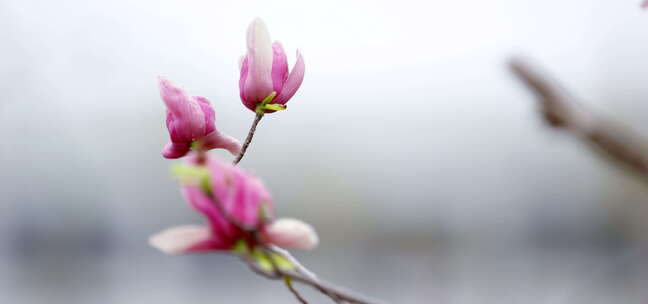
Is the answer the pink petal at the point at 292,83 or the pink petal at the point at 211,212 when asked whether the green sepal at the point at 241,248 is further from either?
the pink petal at the point at 292,83

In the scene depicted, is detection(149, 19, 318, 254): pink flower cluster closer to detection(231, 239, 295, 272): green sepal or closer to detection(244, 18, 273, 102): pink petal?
detection(231, 239, 295, 272): green sepal

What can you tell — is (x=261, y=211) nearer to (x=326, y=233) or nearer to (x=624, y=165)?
(x=624, y=165)

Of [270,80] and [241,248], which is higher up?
[270,80]

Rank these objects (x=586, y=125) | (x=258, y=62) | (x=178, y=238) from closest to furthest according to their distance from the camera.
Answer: (x=586, y=125) → (x=178, y=238) → (x=258, y=62)

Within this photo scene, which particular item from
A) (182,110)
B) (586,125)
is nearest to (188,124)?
(182,110)

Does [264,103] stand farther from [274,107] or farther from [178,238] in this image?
[178,238]

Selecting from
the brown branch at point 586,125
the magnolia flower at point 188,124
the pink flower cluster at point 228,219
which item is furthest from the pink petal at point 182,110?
the brown branch at point 586,125
